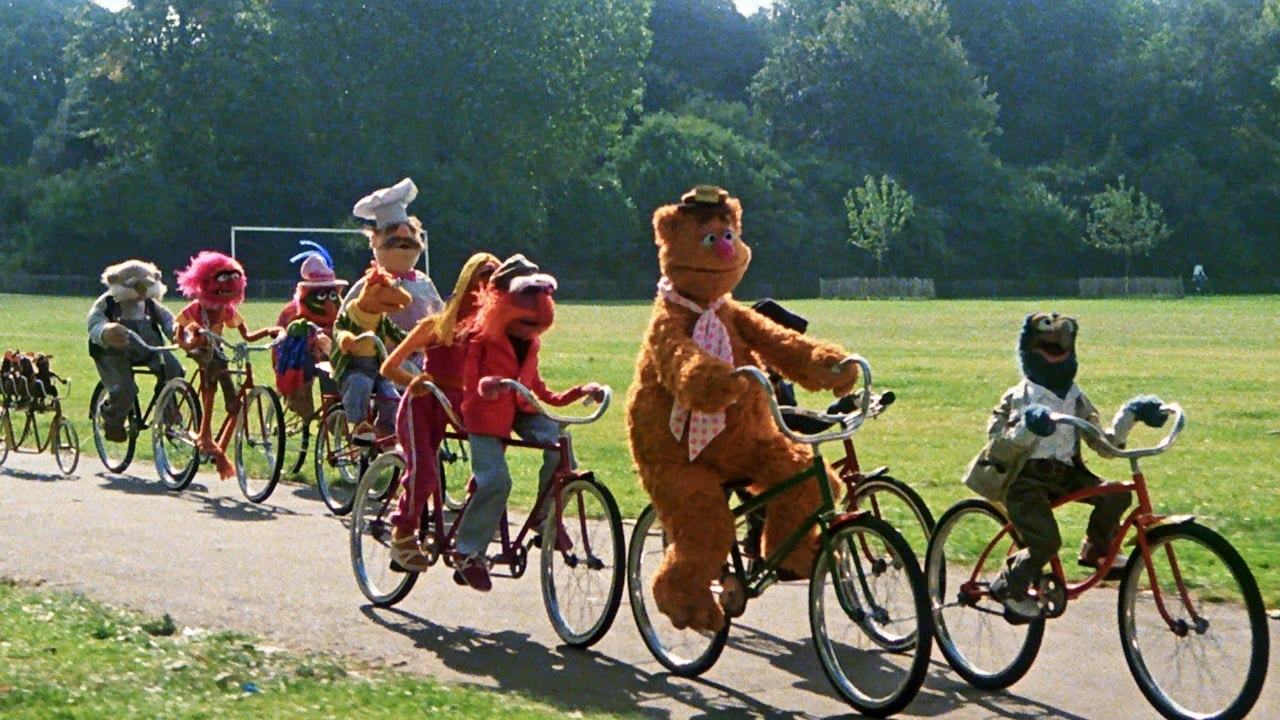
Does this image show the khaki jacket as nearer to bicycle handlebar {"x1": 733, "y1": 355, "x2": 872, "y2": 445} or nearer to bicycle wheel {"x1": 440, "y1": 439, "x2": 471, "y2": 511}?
bicycle handlebar {"x1": 733, "y1": 355, "x2": 872, "y2": 445}

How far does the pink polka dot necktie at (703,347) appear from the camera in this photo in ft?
24.3

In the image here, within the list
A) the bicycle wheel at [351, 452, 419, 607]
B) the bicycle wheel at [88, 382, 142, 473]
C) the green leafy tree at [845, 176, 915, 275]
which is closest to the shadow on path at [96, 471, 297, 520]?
the bicycle wheel at [88, 382, 142, 473]

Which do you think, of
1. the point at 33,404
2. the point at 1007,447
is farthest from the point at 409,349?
the point at 33,404

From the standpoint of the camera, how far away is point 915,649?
Answer: 653 cm

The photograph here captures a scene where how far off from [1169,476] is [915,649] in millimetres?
8100

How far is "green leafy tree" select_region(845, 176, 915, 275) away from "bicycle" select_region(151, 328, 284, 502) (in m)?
76.2

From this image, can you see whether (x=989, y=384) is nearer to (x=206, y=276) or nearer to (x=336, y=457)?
(x=206, y=276)

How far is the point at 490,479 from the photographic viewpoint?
27.0 ft

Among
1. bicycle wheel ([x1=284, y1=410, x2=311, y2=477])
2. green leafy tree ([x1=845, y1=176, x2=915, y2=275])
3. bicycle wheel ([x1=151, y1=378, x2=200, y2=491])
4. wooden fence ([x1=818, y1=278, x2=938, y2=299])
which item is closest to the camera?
bicycle wheel ([x1=284, y1=410, x2=311, y2=477])

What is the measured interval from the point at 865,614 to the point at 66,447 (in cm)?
972

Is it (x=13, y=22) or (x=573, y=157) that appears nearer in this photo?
(x=573, y=157)

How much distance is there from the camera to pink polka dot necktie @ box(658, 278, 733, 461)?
24.3 feet

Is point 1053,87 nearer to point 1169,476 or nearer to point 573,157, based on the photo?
point 573,157

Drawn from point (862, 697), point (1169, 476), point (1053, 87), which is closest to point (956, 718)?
point (862, 697)
